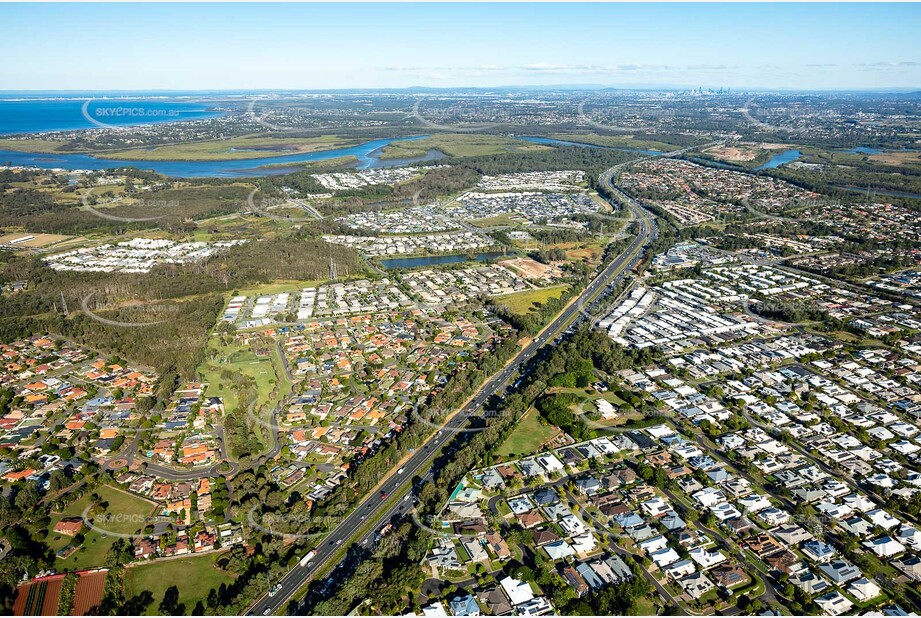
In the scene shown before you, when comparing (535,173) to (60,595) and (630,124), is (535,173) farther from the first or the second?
(60,595)

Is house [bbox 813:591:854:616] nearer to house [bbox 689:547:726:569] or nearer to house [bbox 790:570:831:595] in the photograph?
house [bbox 790:570:831:595]

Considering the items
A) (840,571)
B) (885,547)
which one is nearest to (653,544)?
(840,571)

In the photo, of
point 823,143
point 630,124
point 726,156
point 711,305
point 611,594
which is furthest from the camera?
point 630,124

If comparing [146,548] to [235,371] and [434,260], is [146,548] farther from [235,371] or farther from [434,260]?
[434,260]

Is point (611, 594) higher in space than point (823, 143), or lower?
lower

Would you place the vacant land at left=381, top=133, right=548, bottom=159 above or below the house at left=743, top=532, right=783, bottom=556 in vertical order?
above

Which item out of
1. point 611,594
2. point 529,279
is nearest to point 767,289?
point 529,279

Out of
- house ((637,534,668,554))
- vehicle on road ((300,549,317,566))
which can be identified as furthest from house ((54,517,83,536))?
house ((637,534,668,554))

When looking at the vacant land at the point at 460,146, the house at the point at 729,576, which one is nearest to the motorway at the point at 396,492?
the house at the point at 729,576
